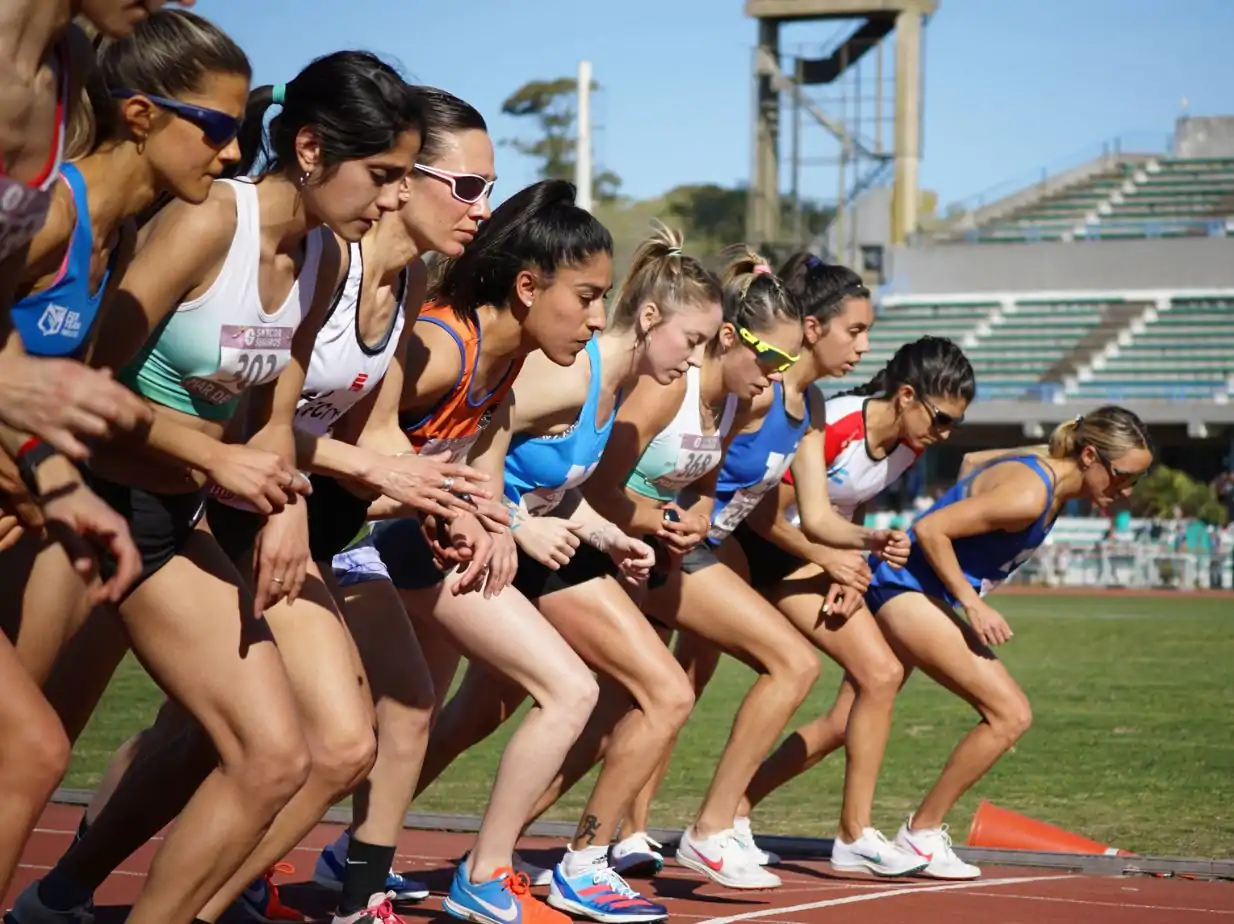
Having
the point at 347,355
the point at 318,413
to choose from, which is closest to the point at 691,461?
the point at 318,413

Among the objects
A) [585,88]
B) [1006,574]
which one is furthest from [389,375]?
[585,88]

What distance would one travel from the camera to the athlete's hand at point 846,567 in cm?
711

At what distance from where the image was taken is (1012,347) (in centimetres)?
4462

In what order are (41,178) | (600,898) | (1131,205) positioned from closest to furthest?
1. (41,178)
2. (600,898)
3. (1131,205)

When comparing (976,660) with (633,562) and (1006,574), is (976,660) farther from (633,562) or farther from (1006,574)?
(633,562)

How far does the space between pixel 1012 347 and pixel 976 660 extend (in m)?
38.5

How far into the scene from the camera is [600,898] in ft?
18.1

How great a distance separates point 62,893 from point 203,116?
2.11 metres

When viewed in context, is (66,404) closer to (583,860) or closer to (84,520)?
(84,520)

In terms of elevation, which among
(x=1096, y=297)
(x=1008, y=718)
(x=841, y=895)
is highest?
(x=1008, y=718)

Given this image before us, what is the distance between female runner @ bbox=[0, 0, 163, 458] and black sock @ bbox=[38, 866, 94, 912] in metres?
1.31

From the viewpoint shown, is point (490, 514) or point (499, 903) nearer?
point (490, 514)

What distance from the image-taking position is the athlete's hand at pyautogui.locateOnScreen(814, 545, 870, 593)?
7.11 meters

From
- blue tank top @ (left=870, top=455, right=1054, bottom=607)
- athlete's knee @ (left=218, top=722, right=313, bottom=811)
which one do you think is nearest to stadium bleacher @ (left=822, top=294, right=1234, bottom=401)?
blue tank top @ (left=870, top=455, right=1054, bottom=607)
